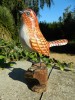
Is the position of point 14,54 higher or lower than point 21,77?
higher

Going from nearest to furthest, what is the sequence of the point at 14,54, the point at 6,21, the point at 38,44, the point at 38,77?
the point at 38,44
the point at 38,77
the point at 14,54
the point at 6,21

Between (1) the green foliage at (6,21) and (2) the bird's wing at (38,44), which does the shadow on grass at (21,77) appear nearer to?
(2) the bird's wing at (38,44)

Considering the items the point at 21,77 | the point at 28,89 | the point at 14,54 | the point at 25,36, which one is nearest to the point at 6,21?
the point at 14,54

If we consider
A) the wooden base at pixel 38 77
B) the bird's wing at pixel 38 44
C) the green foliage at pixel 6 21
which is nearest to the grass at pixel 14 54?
the green foliage at pixel 6 21

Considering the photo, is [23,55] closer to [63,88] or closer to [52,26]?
[63,88]

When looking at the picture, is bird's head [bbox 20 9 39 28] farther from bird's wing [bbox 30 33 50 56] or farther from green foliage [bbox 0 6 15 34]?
green foliage [bbox 0 6 15 34]

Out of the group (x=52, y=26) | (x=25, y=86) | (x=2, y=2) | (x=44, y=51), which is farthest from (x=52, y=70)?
(x=52, y=26)

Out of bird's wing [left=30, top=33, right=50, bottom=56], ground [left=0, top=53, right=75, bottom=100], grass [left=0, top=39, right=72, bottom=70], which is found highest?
bird's wing [left=30, top=33, right=50, bottom=56]

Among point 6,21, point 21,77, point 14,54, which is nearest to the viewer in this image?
point 21,77

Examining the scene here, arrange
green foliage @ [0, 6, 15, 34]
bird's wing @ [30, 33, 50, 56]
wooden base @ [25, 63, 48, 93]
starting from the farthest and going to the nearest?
green foliage @ [0, 6, 15, 34], wooden base @ [25, 63, 48, 93], bird's wing @ [30, 33, 50, 56]

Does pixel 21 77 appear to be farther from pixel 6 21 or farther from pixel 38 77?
pixel 6 21

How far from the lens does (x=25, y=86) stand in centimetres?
487

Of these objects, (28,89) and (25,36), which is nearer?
(25,36)

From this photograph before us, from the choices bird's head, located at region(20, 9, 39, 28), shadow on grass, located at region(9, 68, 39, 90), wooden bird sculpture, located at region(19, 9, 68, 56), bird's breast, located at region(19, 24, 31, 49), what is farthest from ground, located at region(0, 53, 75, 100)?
bird's head, located at region(20, 9, 39, 28)
